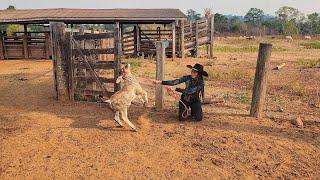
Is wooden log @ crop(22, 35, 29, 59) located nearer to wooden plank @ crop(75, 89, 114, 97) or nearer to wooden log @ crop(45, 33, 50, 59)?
wooden log @ crop(45, 33, 50, 59)

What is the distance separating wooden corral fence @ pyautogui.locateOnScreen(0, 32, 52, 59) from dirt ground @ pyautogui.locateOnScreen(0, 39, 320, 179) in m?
10.3

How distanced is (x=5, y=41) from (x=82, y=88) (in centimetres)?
1207

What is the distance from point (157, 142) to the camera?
5922mm

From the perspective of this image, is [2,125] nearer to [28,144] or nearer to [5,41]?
[28,144]

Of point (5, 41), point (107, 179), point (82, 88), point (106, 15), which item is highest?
point (106, 15)

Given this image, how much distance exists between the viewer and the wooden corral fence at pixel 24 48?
19.0 meters

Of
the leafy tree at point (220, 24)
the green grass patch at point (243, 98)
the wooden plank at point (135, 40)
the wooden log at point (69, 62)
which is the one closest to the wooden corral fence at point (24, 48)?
the wooden plank at point (135, 40)

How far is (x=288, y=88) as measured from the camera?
10.8m

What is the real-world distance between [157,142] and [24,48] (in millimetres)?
15265

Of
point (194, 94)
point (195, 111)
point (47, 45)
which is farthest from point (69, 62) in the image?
point (47, 45)

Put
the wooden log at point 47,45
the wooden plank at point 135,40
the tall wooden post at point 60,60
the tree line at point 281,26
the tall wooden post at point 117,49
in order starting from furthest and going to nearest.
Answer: the tree line at point 281,26, the wooden plank at point 135,40, the wooden log at point 47,45, the tall wooden post at point 60,60, the tall wooden post at point 117,49

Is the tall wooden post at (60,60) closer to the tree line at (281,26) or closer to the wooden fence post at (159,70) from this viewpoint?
the wooden fence post at (159,70)

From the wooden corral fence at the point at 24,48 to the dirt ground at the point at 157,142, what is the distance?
10265 millimetres

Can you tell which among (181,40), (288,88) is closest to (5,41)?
(181,40)
